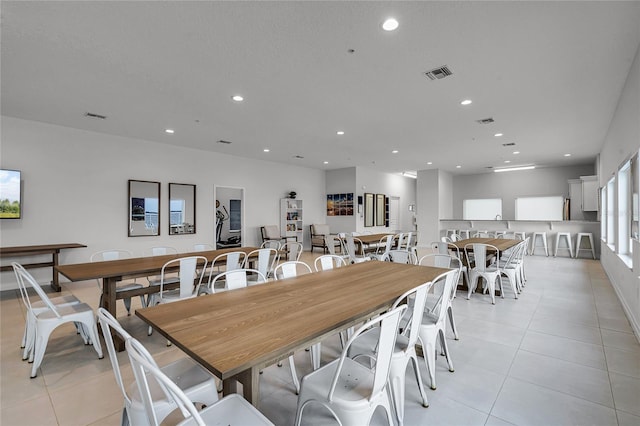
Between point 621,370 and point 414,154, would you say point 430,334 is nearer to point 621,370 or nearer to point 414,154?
point 621,370

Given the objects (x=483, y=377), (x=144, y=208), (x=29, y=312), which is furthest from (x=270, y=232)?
(x=483, y=377)

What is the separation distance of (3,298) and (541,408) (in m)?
6.89

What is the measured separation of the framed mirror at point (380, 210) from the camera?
11.4 metres

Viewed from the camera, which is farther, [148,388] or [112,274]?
[112,274]

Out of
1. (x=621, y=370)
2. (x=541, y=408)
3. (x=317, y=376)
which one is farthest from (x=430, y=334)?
(x=621, y=370)

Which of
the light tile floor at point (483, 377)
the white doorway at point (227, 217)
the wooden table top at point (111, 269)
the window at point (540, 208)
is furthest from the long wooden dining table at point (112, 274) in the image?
the window at point (540, 208)

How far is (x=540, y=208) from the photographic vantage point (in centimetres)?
1095

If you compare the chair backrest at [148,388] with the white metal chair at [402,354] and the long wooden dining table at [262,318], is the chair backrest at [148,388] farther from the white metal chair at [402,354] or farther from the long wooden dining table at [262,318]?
the white metal chair at [402,354]

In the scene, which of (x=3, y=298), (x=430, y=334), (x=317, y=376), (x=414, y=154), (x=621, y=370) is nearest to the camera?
(x=317, y=376)

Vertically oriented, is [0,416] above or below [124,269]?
below

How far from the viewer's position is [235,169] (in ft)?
26.9

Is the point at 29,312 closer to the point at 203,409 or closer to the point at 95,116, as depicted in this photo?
the point at 203,409

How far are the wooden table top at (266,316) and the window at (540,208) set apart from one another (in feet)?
35.9

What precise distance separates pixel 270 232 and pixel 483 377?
23.4ft
